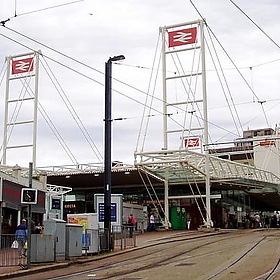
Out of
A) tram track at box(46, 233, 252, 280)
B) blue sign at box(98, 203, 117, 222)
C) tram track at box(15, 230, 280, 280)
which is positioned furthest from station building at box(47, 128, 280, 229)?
tram track at box(15, 230, 280, 280)

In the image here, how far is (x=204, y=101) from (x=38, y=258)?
1032 inches

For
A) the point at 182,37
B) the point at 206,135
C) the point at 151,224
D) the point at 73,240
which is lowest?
the point at 73,240

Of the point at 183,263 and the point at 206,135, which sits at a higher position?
the point at 206,135

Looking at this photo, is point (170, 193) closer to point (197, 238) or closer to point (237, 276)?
point (197, 238)

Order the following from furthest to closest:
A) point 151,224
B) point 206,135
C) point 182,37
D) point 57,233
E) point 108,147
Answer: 1. point 182,37
2. point 151,224
3. point 206,135
4. point 108,147
5. point 57,233

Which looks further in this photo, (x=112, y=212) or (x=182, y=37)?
(x=182, y=37)

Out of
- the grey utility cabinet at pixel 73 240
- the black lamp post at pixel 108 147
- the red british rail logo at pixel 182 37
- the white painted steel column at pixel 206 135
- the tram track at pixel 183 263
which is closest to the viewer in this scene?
the tram track at pixel 183 263

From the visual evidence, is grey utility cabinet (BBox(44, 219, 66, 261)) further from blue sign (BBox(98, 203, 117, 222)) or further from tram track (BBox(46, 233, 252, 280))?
blue sign (BBox(98, 203, 117, 222))

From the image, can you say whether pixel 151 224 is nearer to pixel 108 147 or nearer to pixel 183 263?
pixel 108 147

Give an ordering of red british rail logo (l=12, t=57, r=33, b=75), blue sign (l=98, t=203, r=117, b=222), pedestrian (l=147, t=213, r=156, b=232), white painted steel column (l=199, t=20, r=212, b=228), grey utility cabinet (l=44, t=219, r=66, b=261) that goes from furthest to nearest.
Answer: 1. red british rail logo (l=12, t=57, r=33, b=75)
2. pedestrian (l=147, t=213, r=156, b=232)
3. white painted steel column (l=199, t=20, r=212, b=228)
4. blue sign (l=98, t=203, r=117, b=222)
5. grey utility cabinet (l=44, t=219, r=66, b=261)

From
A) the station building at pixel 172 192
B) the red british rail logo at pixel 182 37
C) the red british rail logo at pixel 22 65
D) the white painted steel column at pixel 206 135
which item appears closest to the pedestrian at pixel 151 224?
the station building at pixel 172 192

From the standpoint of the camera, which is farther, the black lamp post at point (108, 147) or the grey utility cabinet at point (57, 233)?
the black lamp post at point (108, 147)

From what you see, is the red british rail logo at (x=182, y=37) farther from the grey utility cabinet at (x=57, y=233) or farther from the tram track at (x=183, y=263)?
the grey utility cabinet at (x=57, y=233)

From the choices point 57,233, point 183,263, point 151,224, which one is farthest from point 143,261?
point 151,224
